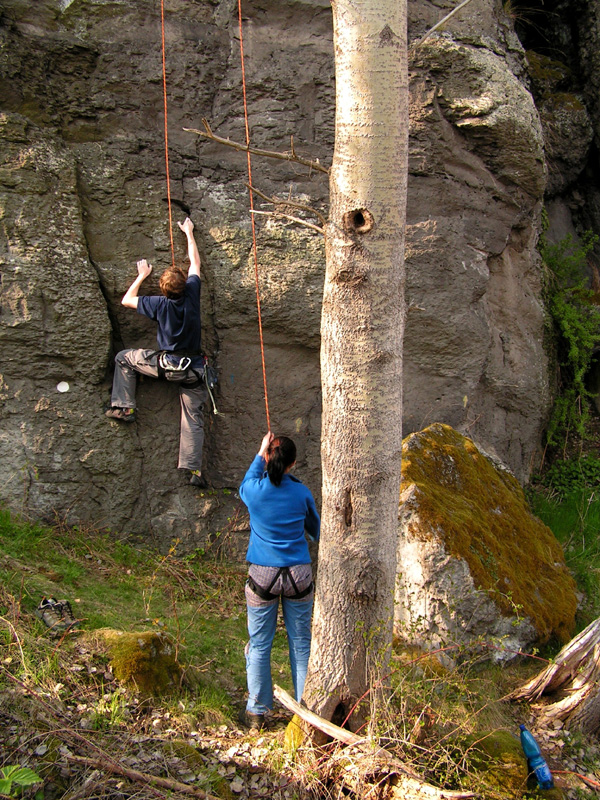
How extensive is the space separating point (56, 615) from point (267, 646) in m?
1.44

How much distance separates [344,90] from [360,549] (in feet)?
8.23

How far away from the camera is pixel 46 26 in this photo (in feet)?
21.3

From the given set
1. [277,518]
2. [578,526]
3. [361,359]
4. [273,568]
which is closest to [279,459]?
[277,518]

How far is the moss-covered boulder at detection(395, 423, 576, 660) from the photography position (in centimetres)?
514

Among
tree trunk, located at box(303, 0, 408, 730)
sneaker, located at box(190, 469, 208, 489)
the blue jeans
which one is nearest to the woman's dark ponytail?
tree trunk, located at box(303, 0, 408, 730)

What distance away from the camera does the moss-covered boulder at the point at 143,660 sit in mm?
4305

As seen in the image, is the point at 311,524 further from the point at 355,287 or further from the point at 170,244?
the point at 170,244

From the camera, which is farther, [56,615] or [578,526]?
[578,526]

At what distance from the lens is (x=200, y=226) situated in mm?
6695

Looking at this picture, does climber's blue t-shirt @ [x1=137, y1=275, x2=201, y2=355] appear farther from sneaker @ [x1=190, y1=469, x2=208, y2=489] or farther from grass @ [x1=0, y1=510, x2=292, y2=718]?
grass @ [x1=0, y1=510, x2=292, y2=718]

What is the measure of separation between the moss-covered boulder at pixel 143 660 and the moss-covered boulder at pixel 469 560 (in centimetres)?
151

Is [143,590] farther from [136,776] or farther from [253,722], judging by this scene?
[136,776]

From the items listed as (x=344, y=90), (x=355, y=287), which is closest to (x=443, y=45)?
(x=344, y=90)

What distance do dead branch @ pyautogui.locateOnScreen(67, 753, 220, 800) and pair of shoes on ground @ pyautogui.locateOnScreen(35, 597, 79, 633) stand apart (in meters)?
1.12
